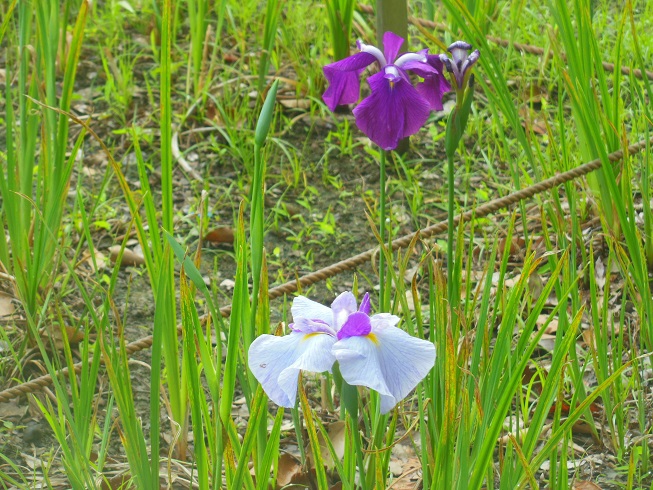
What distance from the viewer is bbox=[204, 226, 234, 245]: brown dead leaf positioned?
2203 mm

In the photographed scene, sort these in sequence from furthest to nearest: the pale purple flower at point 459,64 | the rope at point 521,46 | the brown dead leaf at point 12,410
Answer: the rope at point 521,46
the brown dead leaf at point 12,410
the pale purple flower at point 459,64

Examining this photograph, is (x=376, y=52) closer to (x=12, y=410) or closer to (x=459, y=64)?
(x=459, y=64)

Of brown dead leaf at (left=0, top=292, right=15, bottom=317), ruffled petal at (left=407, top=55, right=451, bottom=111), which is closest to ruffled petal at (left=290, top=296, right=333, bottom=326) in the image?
ruffled petal at (left=407, top=55, right=451, bottom=111)

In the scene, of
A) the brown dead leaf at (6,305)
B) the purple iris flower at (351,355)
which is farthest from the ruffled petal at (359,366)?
the brown dead leaf at (6,305)

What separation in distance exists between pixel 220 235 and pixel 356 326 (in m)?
1.36

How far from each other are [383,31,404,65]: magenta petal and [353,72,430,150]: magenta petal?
0.07 metres

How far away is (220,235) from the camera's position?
87.2 inches

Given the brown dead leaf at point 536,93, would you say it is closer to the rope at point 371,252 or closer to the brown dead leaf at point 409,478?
the rope at point 371,252

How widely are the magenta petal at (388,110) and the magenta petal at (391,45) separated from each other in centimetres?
7

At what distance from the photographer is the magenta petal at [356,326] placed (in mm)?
894

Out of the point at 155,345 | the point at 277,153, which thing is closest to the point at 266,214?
the point at 277,153

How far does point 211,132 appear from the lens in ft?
8.52

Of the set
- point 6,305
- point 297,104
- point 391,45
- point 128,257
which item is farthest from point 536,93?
point 6,305

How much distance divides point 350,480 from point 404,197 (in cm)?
134
